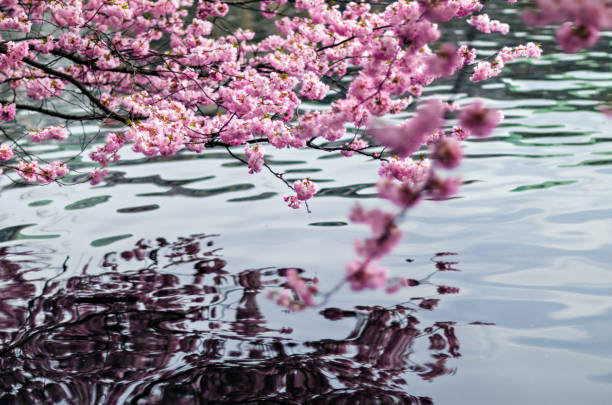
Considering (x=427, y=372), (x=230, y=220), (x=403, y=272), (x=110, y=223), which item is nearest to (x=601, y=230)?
(x=403, y=272)

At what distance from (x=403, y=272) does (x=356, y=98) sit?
9.60ft

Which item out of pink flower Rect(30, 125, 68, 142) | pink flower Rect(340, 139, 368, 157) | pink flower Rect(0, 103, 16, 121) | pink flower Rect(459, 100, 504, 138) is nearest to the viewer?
pink flower Rect(459, 100, 504, 138)

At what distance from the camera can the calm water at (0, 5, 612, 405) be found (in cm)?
512

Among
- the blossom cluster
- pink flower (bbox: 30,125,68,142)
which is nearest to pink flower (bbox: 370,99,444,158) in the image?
the blossom cluster

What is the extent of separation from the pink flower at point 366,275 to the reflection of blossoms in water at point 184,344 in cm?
222

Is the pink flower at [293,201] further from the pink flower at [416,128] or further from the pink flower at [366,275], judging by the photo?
the pink flower at [416,128]

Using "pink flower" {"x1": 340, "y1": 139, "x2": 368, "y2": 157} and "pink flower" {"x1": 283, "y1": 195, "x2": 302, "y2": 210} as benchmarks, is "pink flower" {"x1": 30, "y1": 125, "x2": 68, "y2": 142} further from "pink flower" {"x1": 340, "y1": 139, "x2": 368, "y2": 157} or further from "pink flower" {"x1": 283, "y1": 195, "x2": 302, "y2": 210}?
"pink flower" {"x1": 340, "y1": 139, "x2": 368, "y2": 157}

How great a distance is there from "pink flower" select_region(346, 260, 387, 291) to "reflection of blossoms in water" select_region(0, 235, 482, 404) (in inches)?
87.3

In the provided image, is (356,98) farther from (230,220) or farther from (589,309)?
(230,220)

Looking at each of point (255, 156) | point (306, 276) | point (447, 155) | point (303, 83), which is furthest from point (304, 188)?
point (447, 155)

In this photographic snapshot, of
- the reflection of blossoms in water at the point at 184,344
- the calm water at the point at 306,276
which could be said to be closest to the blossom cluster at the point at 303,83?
the calm water at the point at 306,276

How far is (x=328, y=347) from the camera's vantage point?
5625 mm

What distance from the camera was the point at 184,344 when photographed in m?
5.73

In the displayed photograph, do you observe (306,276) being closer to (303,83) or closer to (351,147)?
(351,147)
